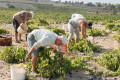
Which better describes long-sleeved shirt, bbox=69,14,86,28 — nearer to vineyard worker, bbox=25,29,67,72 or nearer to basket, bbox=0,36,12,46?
vineyard worker, bbox=25,29,67,72

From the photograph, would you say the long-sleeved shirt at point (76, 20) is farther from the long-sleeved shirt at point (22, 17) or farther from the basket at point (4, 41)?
the basket at point (4, 41)

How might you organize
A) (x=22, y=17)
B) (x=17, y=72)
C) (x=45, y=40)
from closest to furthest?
(x=45, y=40) → (x=17, y=72) → (x=22, y=17)

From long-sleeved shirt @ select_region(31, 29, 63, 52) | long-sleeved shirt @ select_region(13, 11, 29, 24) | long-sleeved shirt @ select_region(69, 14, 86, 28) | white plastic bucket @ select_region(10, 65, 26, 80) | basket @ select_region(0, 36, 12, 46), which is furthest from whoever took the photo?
basket @ select_region(0, 36, 12, 46)

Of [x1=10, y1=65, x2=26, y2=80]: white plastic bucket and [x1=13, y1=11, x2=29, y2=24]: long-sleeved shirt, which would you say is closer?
[x1=10, y1=65, x2=26, y2=80]: white plastic bucket

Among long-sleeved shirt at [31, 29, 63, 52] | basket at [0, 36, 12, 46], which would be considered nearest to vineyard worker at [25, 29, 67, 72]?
long-sleeved shirt at [31, 29, 63, 52]

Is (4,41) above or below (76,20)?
below

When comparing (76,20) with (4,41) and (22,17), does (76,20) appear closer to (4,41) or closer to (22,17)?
(22,17)

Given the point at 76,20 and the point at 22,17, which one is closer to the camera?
the point at 76,20

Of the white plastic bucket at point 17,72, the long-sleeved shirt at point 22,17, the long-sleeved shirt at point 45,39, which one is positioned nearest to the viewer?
the long-sleeved shirt at point 45,39

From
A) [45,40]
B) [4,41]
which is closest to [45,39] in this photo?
[45,40]

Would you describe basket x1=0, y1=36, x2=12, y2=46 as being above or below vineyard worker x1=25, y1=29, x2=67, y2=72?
below

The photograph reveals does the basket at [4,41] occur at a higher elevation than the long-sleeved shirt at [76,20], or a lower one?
lower

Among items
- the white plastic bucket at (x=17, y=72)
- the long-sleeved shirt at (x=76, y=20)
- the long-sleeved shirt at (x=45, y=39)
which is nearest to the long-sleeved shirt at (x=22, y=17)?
the long-sleeved shirt at (x=76, y=20)

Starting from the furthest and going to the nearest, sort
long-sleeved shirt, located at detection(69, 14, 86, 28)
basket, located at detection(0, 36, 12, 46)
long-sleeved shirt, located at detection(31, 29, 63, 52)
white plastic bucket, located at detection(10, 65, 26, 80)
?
basket, located at detection(0, 36, 12, 46)
long-sleeved shirt, located at detection(69, 14, 86, 28)
white plastic bucket, located at detection(10, 65, 26, 80)
long-sleeved shirt, located at detection(31, 29, 63, 52)
